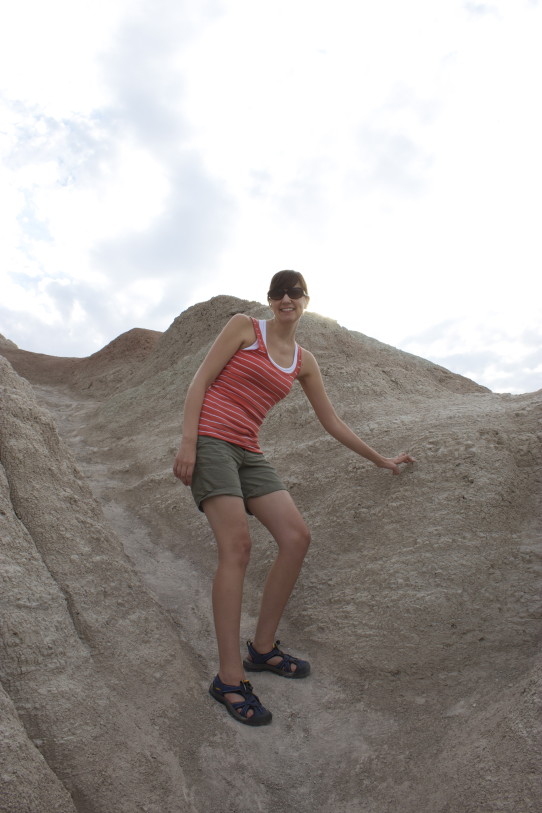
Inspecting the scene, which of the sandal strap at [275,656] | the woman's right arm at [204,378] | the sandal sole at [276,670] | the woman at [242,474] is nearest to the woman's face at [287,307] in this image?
the woman at [242,474]

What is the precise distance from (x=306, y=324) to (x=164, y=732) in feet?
18.4

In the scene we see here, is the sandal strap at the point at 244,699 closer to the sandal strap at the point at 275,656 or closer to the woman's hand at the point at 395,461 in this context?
the sandal strap at the point at 275,656

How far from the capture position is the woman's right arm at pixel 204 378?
9.77 feet

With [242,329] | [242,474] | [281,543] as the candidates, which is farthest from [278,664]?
[242,329]

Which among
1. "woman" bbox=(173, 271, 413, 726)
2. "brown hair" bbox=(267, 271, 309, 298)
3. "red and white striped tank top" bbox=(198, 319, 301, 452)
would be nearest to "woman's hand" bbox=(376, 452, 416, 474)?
"woman" bbox=(173, 271, 413, 726)

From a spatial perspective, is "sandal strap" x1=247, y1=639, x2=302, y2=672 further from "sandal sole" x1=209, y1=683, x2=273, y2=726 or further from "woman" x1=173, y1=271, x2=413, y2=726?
"sandal sole" x1=209, y1=683, x2=273, y2=726

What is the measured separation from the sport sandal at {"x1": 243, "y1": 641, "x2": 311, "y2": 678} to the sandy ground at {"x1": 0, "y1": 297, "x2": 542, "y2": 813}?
0.06m

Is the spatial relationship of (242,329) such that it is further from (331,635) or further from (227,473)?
(331,635)

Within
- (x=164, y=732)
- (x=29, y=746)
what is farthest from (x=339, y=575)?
(x=29, y=746)

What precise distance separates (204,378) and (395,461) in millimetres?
1590

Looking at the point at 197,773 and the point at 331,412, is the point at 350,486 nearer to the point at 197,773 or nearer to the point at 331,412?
the point at 331,412

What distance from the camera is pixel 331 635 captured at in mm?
3547

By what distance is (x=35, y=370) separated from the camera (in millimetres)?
15133

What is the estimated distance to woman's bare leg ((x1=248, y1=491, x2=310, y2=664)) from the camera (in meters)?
3.12
